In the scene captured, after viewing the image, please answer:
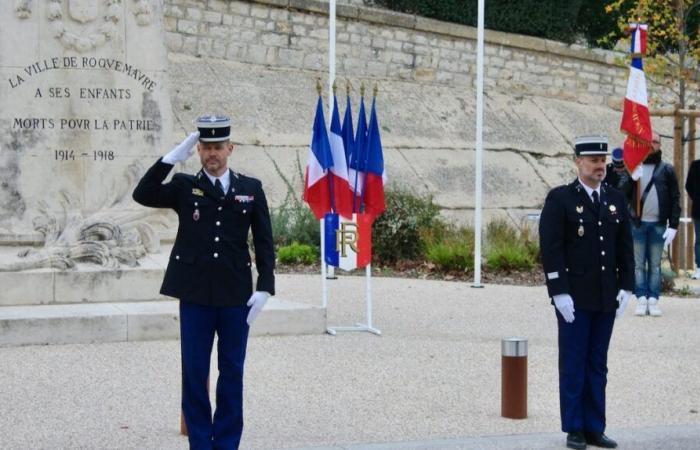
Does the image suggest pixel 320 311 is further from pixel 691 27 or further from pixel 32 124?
pixel 691 27

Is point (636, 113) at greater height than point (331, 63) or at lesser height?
lesser

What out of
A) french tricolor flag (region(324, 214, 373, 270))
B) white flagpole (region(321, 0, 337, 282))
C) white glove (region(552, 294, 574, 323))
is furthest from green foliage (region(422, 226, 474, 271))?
white glove (region(552, 294, 574, 323))

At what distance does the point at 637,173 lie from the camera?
42.7 ft

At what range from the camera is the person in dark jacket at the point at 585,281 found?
7.11m

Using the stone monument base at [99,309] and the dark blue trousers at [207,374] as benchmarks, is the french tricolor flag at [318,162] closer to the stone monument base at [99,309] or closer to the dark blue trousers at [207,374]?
the stone monument base at [99,309]

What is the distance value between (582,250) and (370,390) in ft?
7.18

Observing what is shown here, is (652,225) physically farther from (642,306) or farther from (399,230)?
(399,230)

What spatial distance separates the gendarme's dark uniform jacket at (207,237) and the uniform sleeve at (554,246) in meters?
1.62

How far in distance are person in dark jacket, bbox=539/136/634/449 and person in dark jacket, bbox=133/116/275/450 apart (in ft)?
5.56

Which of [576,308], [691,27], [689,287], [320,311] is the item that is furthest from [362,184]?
[691,27]

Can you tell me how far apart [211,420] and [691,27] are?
25898 millimetres

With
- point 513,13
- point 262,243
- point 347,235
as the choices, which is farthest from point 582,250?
point 513,13

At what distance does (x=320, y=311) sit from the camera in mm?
10984

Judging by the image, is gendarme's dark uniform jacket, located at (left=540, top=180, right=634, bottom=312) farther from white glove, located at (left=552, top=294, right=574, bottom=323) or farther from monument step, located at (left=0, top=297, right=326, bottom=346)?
monument step, located at (left=0, top=297, right=326, bottom=346)
